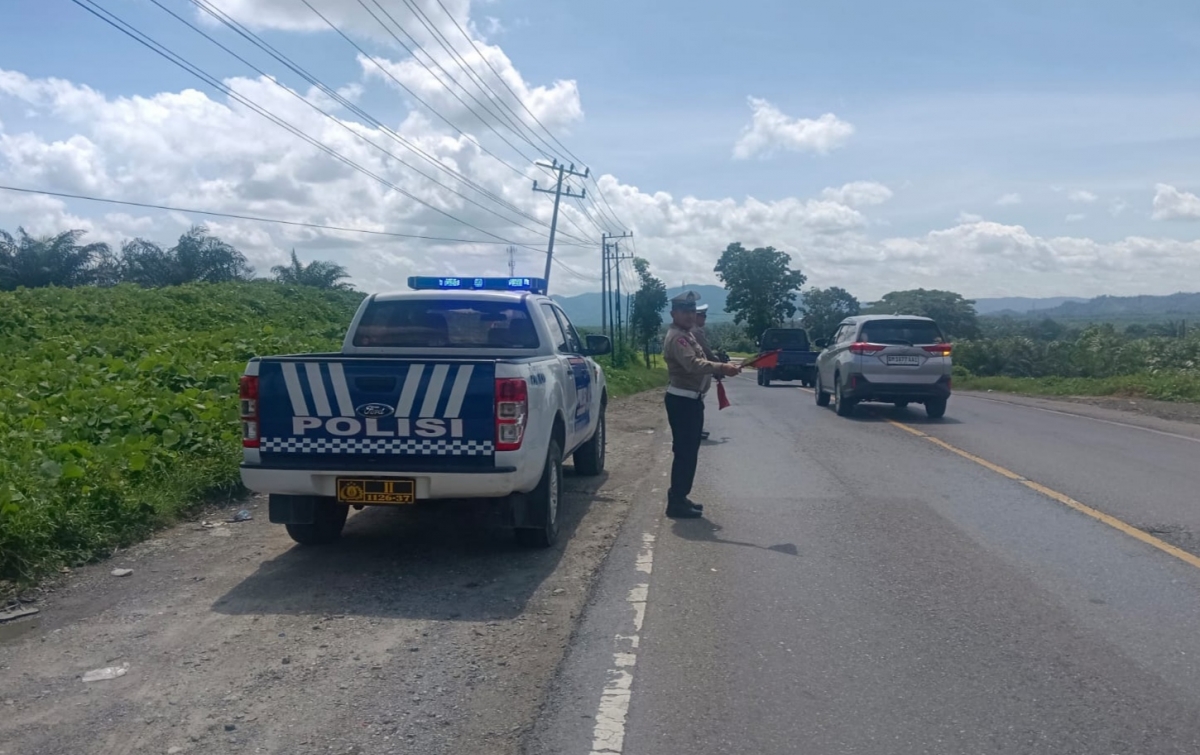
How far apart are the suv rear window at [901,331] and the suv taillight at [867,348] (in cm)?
12

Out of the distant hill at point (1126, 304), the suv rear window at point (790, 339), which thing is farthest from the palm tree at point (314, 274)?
the distant hill at point (1126, 304)

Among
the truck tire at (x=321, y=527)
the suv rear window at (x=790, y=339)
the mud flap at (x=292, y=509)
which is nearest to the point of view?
the mud flap at (x=292, y=509)

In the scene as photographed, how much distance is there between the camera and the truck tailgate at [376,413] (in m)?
7.21

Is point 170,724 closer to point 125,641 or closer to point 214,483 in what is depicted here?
point 125,641

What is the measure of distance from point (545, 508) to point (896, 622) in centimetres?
277

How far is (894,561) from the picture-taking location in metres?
7.55

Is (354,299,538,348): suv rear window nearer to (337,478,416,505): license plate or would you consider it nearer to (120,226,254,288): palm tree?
(337,478,416,505): license plate

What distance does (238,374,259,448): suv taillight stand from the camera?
7.39m

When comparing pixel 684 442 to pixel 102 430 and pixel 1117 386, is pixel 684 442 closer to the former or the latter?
pixel 102 430

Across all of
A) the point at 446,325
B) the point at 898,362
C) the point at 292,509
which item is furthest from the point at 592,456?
the point at 898,362

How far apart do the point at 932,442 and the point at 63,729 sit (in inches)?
482

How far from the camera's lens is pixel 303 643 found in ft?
19.0

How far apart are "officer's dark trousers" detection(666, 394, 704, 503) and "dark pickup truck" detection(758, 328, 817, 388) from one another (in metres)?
23.1

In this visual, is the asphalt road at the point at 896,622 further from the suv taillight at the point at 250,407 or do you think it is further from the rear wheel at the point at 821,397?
the rear wheel at the point at 821,397
